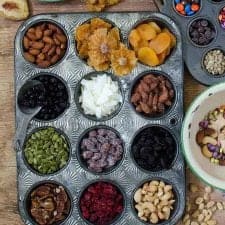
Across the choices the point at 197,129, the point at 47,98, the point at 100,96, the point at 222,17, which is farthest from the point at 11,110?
the point at 222,17

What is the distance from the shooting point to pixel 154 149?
161 centimetres

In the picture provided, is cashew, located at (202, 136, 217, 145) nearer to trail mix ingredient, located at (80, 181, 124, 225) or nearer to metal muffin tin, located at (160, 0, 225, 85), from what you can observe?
metal muffin tin, located at (160, 0, 225, 85)

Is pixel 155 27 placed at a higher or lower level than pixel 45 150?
higher

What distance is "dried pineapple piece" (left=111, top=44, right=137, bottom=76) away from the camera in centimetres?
159

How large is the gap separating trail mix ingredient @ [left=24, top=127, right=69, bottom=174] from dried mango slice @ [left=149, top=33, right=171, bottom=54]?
0.31m

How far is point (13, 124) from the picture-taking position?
1.68 m

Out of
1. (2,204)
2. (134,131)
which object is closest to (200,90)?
(134,131)

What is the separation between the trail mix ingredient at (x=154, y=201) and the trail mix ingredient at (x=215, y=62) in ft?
0.98

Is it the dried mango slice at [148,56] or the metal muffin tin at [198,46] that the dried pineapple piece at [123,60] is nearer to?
the dried mango slice at [148,56]

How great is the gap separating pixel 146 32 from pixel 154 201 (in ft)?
1.33

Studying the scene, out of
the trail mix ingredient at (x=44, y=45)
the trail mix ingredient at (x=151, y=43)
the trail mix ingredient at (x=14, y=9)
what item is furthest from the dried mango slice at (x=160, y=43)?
the trail mix ingredient at (x=14, y=9)

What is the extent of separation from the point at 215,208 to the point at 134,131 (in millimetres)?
287

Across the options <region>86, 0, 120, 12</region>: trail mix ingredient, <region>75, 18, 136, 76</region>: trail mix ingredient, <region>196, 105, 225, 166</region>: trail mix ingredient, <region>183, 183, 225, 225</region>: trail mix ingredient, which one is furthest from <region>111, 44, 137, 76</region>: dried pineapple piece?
<region>183, 183, 225, 225</region>: trail mix ingredient

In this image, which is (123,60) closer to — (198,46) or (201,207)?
(198,46)
